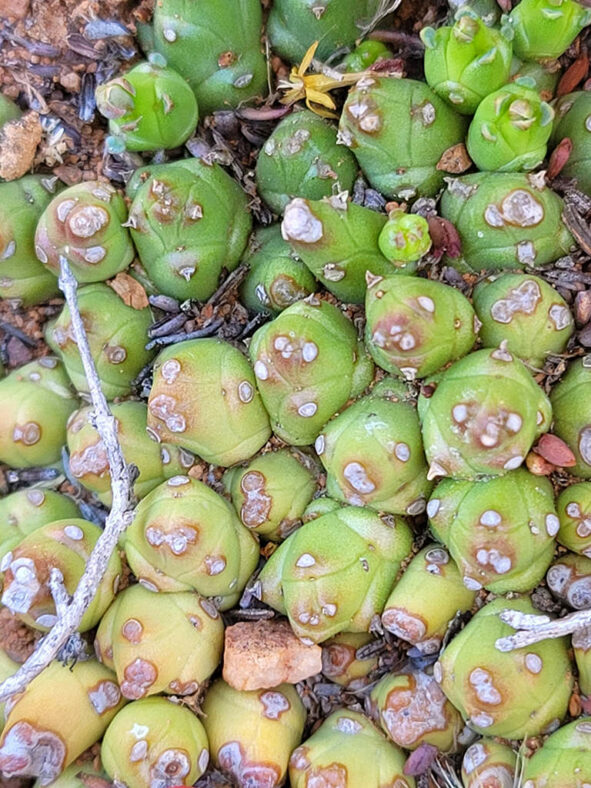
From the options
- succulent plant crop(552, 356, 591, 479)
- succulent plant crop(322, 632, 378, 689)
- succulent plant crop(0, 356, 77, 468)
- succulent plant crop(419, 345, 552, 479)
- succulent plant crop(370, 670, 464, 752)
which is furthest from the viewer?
succulent plant crop(0, 356, 77, 468)

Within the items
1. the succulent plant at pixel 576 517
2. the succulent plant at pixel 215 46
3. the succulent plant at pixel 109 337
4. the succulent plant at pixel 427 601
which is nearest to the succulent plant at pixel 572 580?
the succulent plant at pixel 576 517

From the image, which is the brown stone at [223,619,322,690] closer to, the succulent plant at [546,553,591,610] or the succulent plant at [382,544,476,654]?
the succulent plant at [382,544,476,654]

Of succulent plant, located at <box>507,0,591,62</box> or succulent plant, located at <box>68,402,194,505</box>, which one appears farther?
succulent plant, located at <box>68,402,194,505</box>

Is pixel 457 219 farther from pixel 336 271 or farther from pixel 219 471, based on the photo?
pixel 219 471

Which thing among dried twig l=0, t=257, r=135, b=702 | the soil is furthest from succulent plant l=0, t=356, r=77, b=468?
dried twig l=0, t=257, r=135, b=702

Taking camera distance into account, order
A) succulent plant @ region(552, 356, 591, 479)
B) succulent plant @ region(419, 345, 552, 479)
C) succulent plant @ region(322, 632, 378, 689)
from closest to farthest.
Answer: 1. succulent plant @ region(419, 345, 552, 479)
2. succulent plant @ region(552, 356, 591, 479)
3. succulent plant @ region(322, 632, 378, 689)

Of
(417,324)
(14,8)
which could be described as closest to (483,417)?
(417,324)

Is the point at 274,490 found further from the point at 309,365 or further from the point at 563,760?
the point at 563,760
